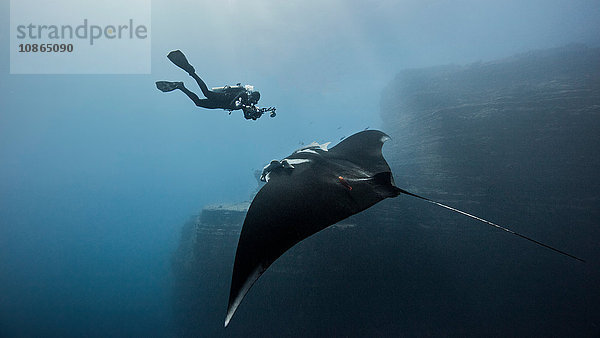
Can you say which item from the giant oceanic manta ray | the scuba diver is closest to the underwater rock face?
the scuba diver

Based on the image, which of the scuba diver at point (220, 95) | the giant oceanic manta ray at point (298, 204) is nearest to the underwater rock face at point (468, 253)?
the scuba diver at point (220, 95)

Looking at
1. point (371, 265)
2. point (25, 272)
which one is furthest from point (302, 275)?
point (25, 272)

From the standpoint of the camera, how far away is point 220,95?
4.74m

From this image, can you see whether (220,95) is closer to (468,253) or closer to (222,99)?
(222,99)

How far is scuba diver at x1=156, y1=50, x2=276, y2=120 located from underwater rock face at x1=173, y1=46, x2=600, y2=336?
30.5ft

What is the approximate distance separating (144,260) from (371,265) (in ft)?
194

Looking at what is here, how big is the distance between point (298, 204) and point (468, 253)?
42.5ft

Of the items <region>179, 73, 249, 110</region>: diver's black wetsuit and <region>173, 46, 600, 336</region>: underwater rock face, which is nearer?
<region>179, 73, 249, 110</region>: diver's black wetsuit

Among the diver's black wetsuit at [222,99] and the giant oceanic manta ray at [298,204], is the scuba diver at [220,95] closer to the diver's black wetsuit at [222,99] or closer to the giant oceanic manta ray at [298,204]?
the diver's black wetsuit at [222,99]

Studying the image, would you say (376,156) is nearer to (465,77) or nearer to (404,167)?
(404,167)

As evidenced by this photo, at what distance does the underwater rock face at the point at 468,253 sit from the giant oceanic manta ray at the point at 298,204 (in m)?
9.43

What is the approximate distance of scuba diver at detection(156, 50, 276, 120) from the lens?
411 centimetres

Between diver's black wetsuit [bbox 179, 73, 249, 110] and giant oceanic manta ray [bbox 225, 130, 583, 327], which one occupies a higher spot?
diver's black wetsuit [bbox 179, 73, 249, 110]

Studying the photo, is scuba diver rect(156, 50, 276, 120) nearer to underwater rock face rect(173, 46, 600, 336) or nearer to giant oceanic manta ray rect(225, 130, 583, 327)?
giant oceanic manta ray rect(225, 130, 583, 327)
